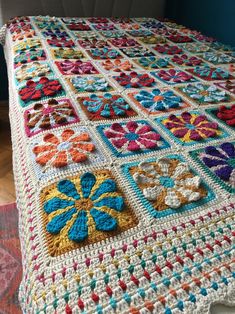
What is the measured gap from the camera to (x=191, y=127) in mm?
997

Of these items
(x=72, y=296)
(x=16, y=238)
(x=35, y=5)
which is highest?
(x=35, y=5)

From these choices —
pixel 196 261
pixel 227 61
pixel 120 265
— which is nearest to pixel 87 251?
pixel 120 265

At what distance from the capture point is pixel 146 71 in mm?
1448

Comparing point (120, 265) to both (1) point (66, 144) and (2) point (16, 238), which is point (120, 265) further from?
(2) point (16, 238)

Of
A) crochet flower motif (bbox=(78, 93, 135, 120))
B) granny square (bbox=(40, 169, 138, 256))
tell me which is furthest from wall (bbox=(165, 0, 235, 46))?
granny square (bbox=(40, 169, 138, 256))

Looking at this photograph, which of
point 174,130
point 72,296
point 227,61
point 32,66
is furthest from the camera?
point 227,61

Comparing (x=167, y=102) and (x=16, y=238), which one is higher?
(x=167, y=102)

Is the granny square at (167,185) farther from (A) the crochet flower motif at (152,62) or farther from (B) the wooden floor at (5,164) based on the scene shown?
(B) the wooden floor at (5,164)

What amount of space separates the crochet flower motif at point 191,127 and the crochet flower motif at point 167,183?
146 millimetres

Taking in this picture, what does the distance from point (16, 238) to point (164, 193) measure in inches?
37.9

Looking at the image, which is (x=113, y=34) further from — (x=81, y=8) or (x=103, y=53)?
(x=81, y=8)

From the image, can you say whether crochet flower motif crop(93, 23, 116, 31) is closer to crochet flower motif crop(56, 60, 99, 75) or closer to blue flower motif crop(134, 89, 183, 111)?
crochet flower motif crop(56, 60, 99, 75)

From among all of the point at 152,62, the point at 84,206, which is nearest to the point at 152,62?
the point at 152,62

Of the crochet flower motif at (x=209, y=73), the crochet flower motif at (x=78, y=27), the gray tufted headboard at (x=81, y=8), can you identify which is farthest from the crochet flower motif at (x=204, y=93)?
the gray tufted headboard at (x=81, y=8)
